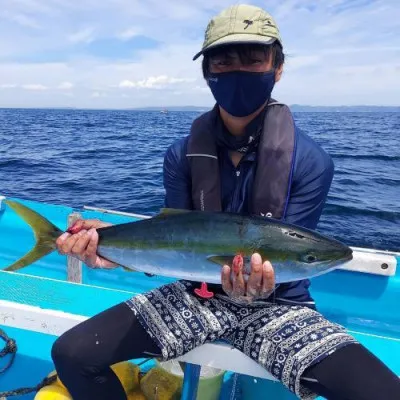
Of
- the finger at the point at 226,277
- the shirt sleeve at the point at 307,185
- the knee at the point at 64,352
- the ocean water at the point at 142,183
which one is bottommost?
the ocean water at the point at 142,183

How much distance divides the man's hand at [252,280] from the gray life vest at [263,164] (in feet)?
1.95

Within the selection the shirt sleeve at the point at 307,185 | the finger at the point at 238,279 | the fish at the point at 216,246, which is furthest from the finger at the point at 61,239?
the shirt sleeve at the point at 307,185

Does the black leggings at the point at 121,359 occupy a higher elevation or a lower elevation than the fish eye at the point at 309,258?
lower

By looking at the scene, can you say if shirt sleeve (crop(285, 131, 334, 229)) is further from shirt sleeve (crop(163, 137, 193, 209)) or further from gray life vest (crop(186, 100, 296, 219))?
shirt sleeve (crop(163, 137, 193, 209))

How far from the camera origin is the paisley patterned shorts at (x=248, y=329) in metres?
2.54

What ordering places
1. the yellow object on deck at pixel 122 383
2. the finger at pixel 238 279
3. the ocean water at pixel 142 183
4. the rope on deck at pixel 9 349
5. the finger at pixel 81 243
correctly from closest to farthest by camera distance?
the finger at pixel 238 279 → the finger at pixel 81 243 → the yellow object on deck at pixel 122 383 → the rope on deck at pixel 9 349 → the ocean water at pixel 142 183

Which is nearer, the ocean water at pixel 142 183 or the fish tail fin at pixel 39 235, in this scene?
the fish tail fin at pixel 39 235

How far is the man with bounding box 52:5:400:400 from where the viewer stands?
8.17 feet

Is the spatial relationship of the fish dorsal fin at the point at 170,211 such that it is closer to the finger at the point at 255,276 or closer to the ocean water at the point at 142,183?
the finger at the point at 255,276

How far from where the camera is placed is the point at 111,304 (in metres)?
3.67

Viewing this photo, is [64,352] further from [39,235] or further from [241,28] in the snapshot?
[241,28]

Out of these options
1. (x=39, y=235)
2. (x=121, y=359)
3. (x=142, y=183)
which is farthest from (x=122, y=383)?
(x=142, y=183)

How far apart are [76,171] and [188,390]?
17.0 m

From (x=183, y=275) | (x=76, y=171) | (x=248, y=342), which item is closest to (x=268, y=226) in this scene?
(x=183, y=275)
